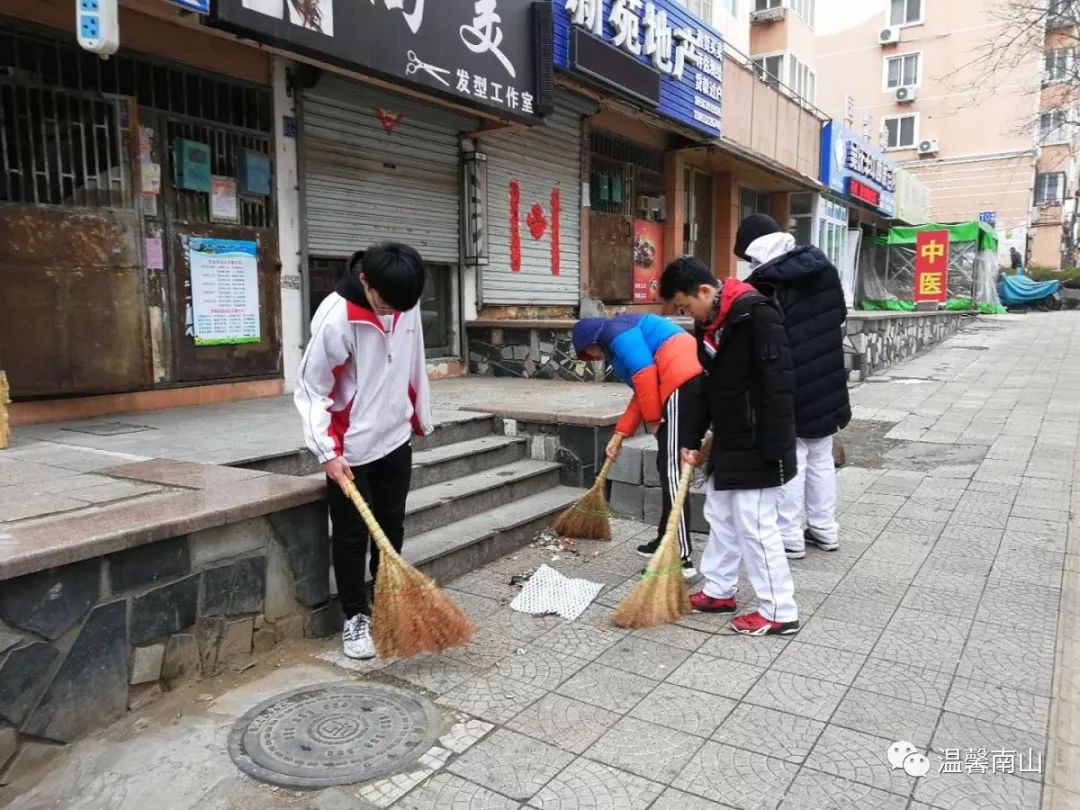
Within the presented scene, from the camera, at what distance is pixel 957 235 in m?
23.5

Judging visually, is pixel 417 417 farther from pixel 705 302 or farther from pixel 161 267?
pixel 161 267

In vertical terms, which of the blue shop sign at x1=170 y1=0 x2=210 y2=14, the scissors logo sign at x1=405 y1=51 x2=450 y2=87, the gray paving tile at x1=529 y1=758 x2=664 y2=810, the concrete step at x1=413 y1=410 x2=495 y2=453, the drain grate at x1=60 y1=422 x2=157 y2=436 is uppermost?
the scissors logo sign at x1=405 y1=51 x2=450 y2=87

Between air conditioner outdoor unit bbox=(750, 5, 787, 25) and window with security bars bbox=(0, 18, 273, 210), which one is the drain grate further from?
air conditioner outdoor unit bbox=(750, 5, 787, 25)

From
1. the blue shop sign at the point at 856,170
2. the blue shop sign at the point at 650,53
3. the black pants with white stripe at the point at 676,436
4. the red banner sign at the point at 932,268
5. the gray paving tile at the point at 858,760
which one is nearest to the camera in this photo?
the gray paving tile at the point at 858,760

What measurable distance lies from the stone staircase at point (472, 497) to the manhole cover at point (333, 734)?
105 centimetres

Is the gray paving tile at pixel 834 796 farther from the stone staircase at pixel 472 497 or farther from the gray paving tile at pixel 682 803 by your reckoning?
the stone staircase at pixel 472 497

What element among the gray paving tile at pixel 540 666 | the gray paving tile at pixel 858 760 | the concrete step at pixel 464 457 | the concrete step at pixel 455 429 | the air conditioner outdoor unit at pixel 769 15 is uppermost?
the air conditioner outdoor unit at pixel 769 15

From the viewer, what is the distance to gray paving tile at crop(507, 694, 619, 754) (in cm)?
A: 274

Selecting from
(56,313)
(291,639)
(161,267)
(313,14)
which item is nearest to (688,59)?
(313,14)

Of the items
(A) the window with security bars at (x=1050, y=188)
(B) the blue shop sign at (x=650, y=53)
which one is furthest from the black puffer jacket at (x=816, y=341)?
(A) the window with security bars at (x=1050, y=188)

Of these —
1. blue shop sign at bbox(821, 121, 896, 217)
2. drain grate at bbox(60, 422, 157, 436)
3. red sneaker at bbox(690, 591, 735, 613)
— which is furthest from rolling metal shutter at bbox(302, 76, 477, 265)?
blue shop sign at bbox(821, 121, 896, 217)

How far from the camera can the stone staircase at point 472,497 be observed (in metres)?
4.33

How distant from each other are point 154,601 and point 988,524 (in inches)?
193

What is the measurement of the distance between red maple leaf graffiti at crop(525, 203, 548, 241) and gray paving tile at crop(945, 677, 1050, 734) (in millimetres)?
7707
